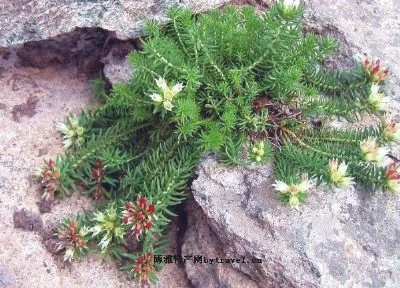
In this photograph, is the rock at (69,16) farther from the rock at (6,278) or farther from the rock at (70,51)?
the rock at (6,278)

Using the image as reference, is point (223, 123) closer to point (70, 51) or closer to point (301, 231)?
point (301, 231)

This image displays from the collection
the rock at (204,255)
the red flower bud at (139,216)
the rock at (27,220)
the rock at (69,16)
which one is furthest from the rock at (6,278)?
the rock at (69,16)

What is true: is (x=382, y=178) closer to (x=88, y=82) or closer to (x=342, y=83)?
(x=342, y=83)

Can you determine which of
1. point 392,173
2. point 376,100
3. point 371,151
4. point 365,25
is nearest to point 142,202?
point 371,151

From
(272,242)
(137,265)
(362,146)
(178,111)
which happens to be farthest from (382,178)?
(137,265)

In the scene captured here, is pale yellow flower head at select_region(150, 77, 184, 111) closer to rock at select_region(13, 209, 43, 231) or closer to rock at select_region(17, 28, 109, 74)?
rock at select_region(13, 209, 43, 231)
